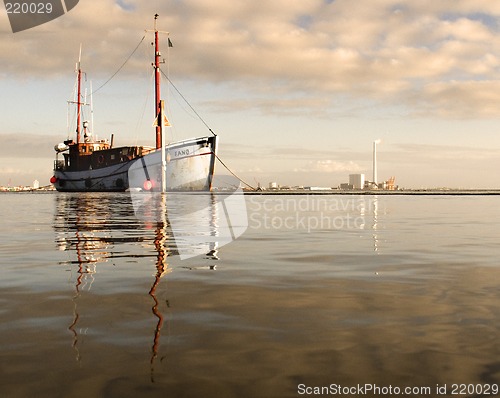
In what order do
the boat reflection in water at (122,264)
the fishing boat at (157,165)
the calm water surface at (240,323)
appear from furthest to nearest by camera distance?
the fishing boat at (157,165)
the boat reflection in water at (122,264)
the calm water surface at (240,323)

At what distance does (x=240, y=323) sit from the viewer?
481cm

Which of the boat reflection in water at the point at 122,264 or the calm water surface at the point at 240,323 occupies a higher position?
the boat reflection in water at the point at 122,264

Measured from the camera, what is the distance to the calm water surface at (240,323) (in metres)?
3.38

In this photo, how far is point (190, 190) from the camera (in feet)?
257

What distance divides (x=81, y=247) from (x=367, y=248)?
642 cm

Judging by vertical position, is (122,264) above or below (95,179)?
below

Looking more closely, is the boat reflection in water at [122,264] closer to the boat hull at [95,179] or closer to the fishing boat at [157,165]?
the fishing boat at [157,165]

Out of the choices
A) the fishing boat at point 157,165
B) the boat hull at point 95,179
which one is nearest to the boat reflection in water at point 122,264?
the fishing boat at point 157,165

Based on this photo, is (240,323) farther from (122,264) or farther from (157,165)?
(157,165)

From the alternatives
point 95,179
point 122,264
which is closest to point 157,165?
point 95,179

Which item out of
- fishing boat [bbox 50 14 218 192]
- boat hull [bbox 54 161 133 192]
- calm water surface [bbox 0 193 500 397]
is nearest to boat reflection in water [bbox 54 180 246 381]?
calm water surface [bbox 0 193 500 397]

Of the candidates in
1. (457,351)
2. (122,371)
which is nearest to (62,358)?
(122,371)

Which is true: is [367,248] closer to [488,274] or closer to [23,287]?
[488,274]

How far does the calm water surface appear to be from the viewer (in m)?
3.38
